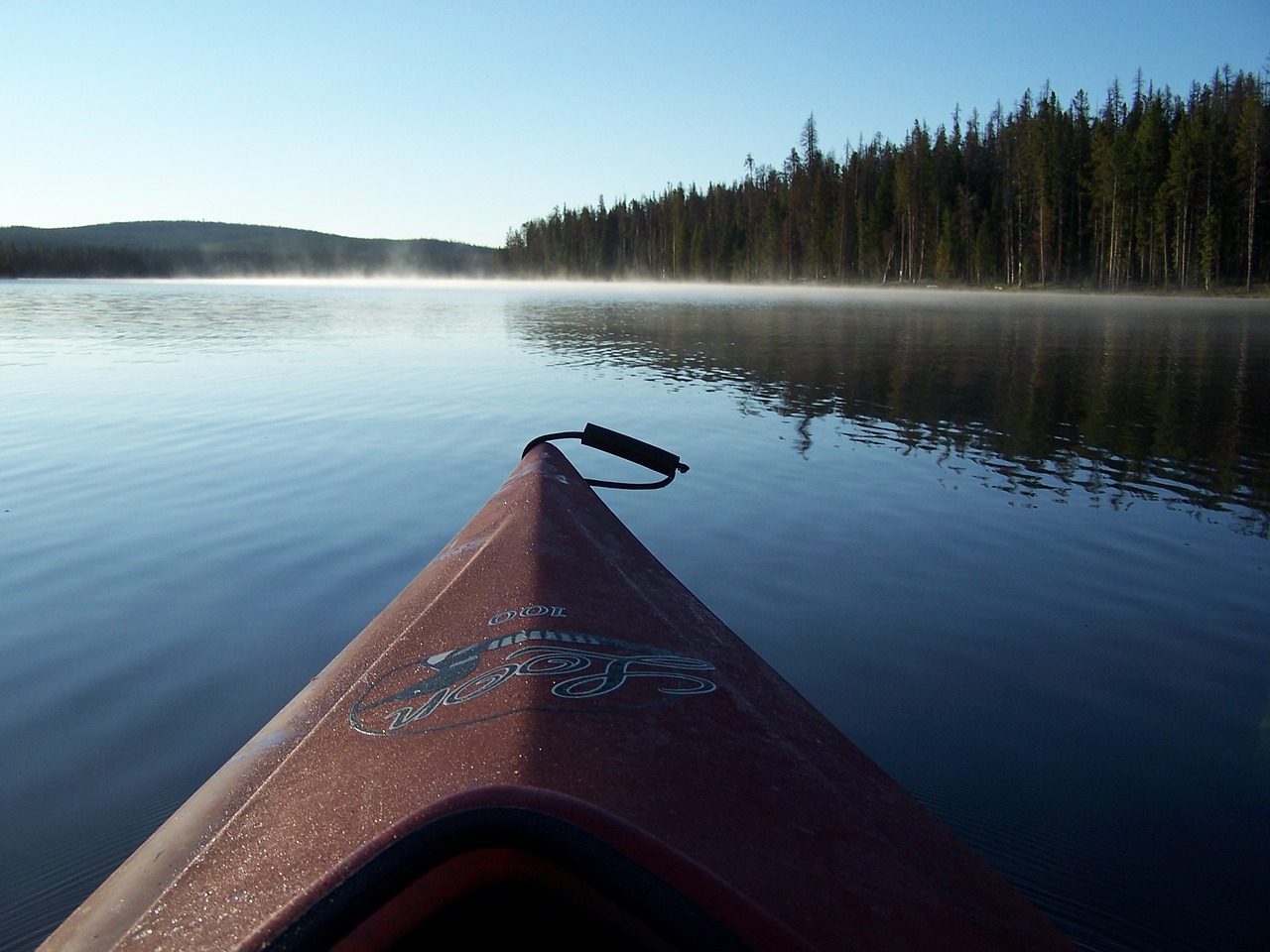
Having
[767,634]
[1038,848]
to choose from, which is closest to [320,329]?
[767,634]

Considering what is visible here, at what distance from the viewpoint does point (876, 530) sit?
7367 millimetres

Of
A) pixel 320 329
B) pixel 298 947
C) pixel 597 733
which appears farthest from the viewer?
pixel 320 329

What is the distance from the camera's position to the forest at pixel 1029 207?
56406 mm

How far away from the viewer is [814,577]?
6.24 meters

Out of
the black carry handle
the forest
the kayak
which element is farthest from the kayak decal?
the forest

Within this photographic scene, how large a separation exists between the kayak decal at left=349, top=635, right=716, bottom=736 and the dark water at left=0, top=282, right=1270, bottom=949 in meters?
1.70

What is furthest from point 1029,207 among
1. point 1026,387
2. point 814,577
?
point 814,577

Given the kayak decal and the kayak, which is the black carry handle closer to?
the kayak

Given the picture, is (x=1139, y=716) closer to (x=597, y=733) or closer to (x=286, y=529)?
(x=597, y=733)

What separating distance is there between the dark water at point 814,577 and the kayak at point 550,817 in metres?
1.39

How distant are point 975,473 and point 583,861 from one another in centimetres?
917

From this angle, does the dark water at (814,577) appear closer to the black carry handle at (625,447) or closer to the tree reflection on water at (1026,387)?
the tree reflection on water at (1026,387)

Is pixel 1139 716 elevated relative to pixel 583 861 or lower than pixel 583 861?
lower

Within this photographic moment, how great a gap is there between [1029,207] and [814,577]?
72880mm
